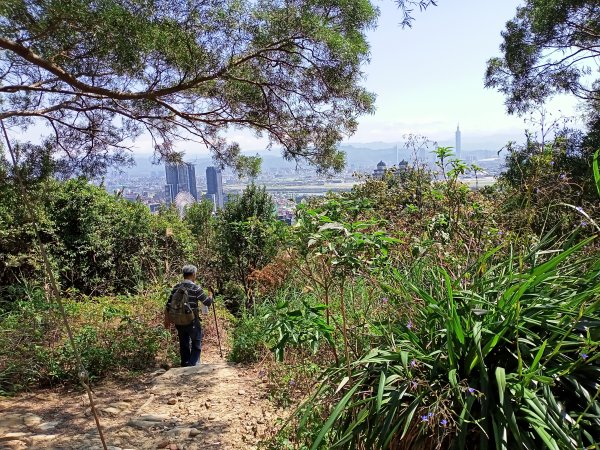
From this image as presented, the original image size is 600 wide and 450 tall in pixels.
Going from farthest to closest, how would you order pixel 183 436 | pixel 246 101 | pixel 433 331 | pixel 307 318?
1. pixel 246 101
2. pixel 183 436
3. pixel 307 318
4. pixel 433 331

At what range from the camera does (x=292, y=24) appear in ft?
15.3

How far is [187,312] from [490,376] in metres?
3.73

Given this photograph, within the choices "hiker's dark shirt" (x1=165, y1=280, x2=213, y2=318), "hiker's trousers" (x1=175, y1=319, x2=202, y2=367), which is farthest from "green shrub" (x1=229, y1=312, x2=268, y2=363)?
"hiker's dark shirt" (x1=165, y1=280, x2=213, y2=318)

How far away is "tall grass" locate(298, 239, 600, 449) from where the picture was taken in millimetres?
1551

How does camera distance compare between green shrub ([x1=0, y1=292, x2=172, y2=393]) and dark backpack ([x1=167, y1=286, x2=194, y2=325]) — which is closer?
green shrub ([x1=0, y1=292, x2=172, y2=393])

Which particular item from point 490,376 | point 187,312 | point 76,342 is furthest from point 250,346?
point 490,376

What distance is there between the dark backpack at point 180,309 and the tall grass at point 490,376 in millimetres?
3126

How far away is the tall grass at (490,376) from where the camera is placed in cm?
155

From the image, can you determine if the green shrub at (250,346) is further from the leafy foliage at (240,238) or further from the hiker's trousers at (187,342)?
the leafy foliage at (240,238)

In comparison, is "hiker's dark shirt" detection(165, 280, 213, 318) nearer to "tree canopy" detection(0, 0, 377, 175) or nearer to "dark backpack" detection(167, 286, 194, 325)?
"dark backpack" detection(167, 286, 194, 325)

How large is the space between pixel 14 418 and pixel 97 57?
3558mm

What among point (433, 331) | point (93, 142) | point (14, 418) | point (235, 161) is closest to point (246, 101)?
point (235, 161)

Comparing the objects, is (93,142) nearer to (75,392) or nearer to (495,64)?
(75,392)

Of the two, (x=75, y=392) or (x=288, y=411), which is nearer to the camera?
(x=288, y=411)
